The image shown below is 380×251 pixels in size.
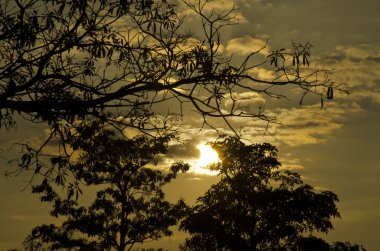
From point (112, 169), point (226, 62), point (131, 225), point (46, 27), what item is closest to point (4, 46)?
point (46, 27)

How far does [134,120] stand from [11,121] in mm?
2746

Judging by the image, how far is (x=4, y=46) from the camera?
41.5ft

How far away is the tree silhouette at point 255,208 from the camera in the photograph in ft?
123

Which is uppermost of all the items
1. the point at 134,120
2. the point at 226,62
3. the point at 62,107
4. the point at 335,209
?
the point at 335,209

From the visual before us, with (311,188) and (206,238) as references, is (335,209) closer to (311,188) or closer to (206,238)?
(311,188)

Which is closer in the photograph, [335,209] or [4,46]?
[4,46]

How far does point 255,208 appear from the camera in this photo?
38281 millimetres

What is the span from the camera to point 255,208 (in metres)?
38.3

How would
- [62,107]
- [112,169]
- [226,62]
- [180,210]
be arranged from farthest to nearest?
[180,210] → [112,169] → [226,62] → [62,107]

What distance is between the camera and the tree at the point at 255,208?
123ft

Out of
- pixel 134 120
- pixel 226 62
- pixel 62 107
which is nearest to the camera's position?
pixel 62 107

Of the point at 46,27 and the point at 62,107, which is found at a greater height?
the point at 46,27

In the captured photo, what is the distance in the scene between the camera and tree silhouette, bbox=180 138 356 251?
37.3 meters

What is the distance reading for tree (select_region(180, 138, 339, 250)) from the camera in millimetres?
37344
